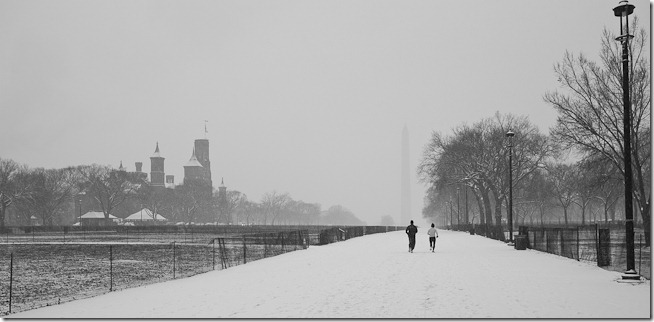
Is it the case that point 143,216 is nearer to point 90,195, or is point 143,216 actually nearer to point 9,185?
point 90,195

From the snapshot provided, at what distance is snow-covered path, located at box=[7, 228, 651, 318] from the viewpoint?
12.4 metres

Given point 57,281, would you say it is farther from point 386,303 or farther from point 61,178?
point 61,178

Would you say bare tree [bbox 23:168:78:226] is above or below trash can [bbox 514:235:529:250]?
above

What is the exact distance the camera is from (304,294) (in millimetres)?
15336

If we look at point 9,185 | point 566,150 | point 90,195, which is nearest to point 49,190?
point 9,185

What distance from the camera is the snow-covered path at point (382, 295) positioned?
40.8 ft

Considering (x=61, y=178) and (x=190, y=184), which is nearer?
(x=61, y=178)

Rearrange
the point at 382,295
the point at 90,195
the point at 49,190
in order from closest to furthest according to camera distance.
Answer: the point at 382,295
the point at 49,190
the point at 90,195

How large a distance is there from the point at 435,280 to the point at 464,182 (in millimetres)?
60618

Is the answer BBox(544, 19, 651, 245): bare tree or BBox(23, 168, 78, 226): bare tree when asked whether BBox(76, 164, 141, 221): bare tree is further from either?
BBox(544, 19, 651, 245): bare tree

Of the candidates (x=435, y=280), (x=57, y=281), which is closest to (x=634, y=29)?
(x=435, y=280)

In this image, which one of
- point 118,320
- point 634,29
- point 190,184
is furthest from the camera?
point 190,184

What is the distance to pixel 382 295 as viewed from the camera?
49.2 ft

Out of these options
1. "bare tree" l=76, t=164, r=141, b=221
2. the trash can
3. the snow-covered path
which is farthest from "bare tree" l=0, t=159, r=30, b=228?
the snow-covered path
